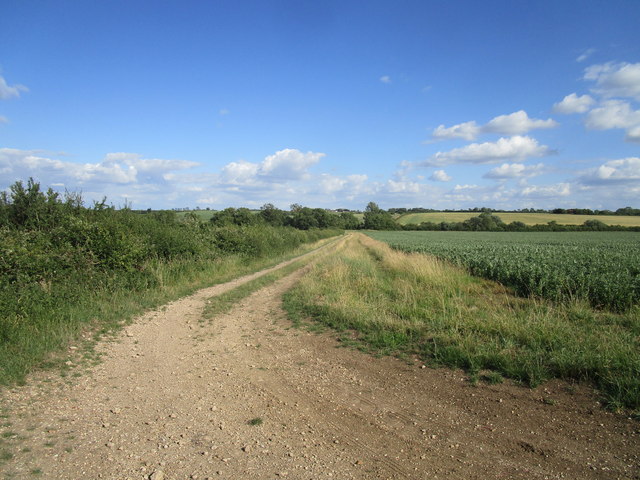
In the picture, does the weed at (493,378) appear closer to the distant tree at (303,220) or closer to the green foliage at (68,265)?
the green foliage at (68,265)

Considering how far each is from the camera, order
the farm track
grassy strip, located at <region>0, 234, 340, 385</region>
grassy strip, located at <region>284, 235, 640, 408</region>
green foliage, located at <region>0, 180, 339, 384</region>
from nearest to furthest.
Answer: the farm track < grassy strip, located at <region>284, 235, 640, 408</region> < grassy strip, located at <region>0, 234, 340, 385</region> < green foliage, located at <region>0, 180, 339, 384</region>

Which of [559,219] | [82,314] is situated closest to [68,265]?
[82,314]

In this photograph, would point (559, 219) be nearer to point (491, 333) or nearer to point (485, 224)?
point (485, 224)

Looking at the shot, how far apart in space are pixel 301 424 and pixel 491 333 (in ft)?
13.2

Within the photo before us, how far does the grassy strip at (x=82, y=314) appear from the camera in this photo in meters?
5.26

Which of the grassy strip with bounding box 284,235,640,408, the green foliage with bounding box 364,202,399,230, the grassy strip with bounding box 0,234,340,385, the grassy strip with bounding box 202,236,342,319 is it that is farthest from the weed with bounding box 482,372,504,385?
the green foliage with bounding box 364,202,399,230

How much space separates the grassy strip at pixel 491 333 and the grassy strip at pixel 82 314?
4041 mm

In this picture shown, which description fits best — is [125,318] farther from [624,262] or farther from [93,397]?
[624,262]

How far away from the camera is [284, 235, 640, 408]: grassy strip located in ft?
15.2

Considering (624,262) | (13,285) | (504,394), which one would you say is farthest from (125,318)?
(624,262)

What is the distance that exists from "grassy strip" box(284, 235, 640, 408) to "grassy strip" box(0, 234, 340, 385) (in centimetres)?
404

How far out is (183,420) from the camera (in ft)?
13.0

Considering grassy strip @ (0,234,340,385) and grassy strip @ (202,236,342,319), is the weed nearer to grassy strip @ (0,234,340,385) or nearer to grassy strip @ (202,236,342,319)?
grassy strip @ (0,234,340,385)

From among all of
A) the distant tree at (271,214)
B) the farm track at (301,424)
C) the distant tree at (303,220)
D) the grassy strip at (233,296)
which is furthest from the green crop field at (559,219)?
the farm track at (301,424)
